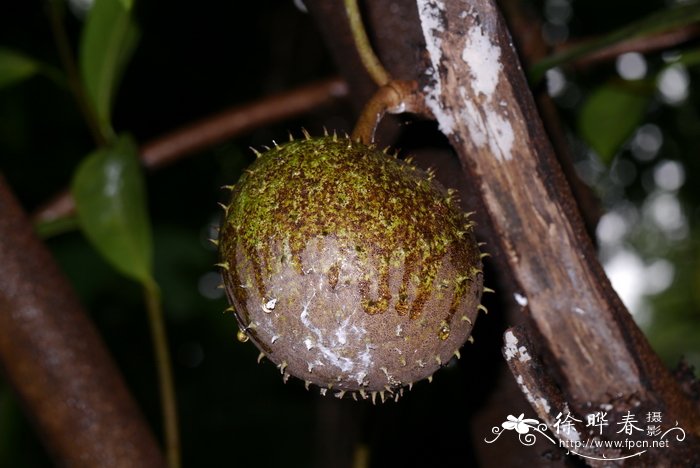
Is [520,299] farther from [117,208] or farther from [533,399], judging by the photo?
[117,208]

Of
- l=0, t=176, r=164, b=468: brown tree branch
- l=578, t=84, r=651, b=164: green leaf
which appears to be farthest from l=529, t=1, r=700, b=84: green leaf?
l=0, t=176, r=164, b=468: brown tree branch

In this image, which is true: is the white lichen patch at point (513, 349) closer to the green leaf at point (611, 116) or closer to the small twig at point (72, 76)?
the green leaf at point (611, 116)

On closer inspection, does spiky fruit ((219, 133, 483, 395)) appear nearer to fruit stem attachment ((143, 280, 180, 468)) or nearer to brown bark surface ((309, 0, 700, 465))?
brown bark surface ((309, 0, 700, 465))

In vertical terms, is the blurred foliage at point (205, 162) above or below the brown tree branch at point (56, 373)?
above

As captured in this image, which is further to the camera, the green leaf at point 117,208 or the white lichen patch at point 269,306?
the green leaf at point 117,208

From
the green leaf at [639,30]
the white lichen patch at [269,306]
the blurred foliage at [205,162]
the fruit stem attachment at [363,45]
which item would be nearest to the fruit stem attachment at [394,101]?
the fruit stem attachment at [363,45]

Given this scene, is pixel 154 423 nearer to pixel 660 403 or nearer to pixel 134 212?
pixel 134 212
